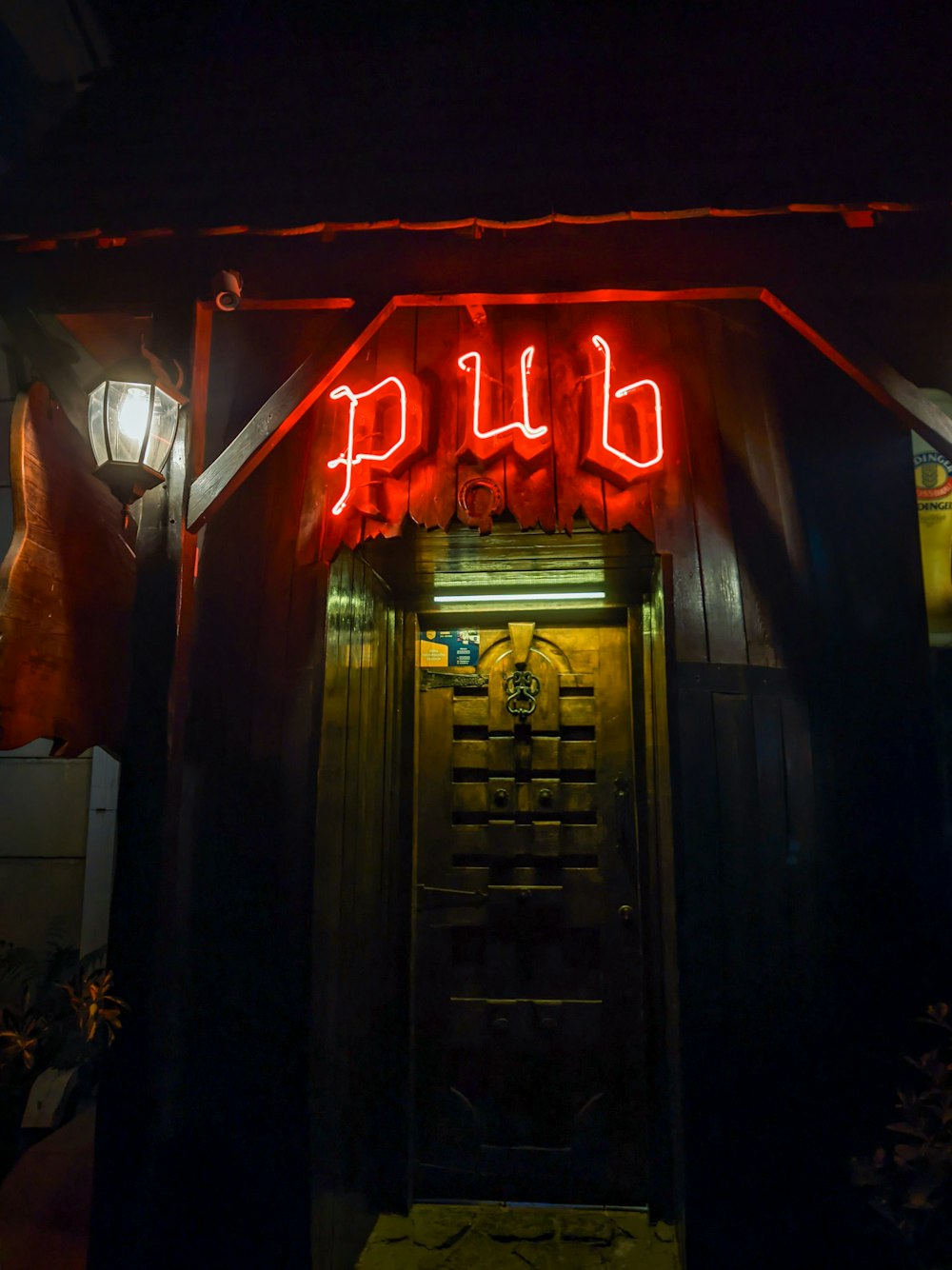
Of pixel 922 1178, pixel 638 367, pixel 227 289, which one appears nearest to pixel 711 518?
pixel 638 367

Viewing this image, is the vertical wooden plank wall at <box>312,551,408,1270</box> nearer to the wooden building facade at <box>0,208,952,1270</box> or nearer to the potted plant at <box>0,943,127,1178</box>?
the wooden building facade at <box>0,208,952,1270</box>

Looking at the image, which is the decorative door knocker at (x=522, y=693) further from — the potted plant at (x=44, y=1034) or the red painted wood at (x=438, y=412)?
the potted plant at (x=44, y=1034)

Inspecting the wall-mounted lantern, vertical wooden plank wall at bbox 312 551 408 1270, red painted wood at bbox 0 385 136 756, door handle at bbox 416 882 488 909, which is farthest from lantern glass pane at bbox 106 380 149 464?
door handle at bbox 416 882 488 909

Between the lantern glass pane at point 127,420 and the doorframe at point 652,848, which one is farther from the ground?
the lantern glass pane at point 127,420

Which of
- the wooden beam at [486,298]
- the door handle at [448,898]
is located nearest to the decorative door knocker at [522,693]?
the door handle at [448,898]

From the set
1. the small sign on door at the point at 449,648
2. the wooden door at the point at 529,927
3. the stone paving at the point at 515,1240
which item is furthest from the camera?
the small sign on door at the point at 449,648

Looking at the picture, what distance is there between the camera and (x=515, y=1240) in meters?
4.47

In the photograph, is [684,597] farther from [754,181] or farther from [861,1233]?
[861,1233]

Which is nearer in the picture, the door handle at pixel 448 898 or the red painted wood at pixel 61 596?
the red painted wood at pixel 61 596

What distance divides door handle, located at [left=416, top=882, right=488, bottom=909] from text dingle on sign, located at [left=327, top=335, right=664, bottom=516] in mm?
2774

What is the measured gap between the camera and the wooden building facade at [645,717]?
3.61 meters

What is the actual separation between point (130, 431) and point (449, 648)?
8.67 feet

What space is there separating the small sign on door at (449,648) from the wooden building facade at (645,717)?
0.58 metres

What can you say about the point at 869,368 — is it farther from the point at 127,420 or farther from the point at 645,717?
the point at 127,420
